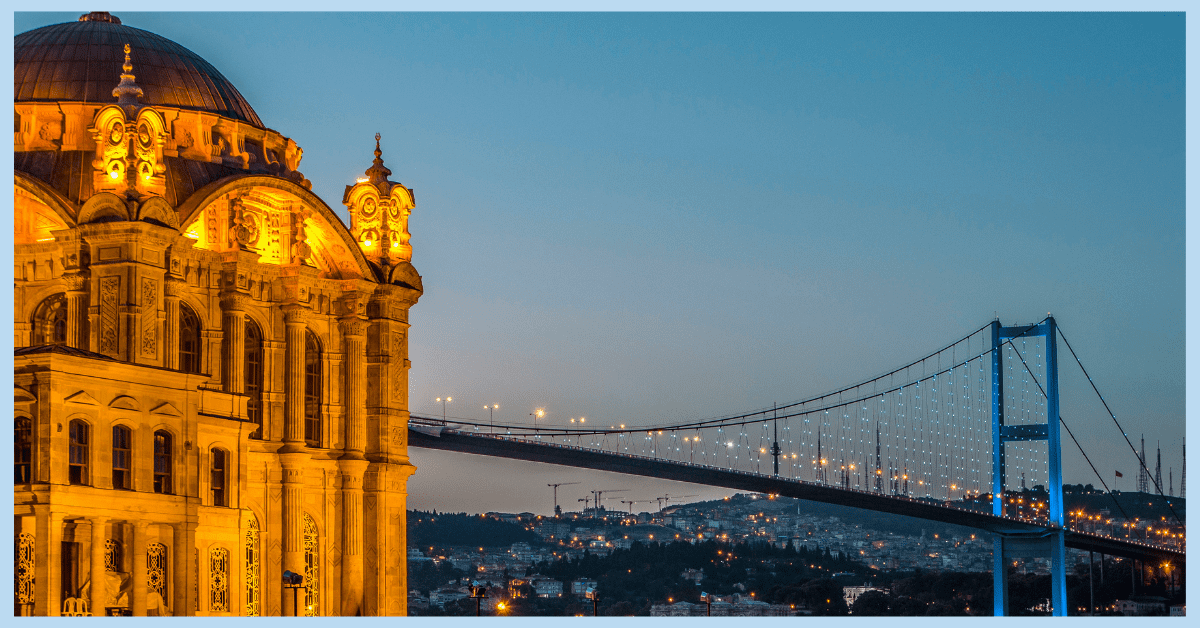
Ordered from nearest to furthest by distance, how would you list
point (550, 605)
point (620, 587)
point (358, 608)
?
1. point (358, 608)
2. point (550, 605)
3. point (620, 587)

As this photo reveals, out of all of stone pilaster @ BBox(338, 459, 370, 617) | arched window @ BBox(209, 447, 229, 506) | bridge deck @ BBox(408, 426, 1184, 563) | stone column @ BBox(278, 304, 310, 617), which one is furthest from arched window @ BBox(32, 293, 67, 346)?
bridge deck @ BBox(408, 426, 1184, 563)

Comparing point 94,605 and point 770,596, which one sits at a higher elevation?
point 94,605

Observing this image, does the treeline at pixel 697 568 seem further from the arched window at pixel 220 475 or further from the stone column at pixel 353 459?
the arched window at pixel 220 475

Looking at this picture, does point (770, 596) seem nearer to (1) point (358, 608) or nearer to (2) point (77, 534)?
(1) point (358, 608)

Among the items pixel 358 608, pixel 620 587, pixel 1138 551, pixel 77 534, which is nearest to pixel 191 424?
pixel 77 534

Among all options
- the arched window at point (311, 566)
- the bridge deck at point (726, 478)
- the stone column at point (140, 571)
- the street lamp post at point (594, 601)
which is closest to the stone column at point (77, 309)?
the stone column at point (140, 571)

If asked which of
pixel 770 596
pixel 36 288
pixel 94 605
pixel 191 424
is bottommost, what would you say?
pixel 770 596

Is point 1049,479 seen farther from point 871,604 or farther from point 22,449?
point 22,449
